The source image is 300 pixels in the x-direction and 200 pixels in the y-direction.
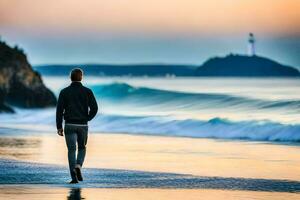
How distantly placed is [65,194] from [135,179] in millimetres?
2359

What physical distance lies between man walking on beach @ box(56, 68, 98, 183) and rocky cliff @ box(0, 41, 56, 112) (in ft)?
105

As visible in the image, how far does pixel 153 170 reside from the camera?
688 inches

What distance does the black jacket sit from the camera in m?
15.3

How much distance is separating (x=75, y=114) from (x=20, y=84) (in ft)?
116

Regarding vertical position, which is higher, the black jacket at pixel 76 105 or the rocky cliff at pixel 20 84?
the rocky cliff at pixel 20 84

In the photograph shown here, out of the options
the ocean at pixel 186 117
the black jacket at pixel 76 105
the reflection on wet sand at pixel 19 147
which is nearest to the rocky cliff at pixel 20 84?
the ocean at pixel 186 117

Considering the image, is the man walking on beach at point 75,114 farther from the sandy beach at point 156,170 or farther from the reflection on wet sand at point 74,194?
the reflection on wet sand at point 74,194

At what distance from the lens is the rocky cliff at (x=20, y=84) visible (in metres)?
48.5

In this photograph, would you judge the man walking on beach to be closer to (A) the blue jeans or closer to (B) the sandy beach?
(A) the blue jeans

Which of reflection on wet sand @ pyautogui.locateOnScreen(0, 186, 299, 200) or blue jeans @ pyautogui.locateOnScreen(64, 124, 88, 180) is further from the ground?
blue jeans @ pyautogui.locateOnScreen(64, 124, 88, 180)

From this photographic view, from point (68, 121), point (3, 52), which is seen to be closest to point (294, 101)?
point (3, 52)

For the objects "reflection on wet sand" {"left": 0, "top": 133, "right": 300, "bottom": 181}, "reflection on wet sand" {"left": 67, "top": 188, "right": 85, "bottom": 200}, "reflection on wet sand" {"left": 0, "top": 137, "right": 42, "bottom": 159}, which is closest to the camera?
"reflection on wet sand" {"left": 67, "top": 188, "right": 85, "bottom": 200}

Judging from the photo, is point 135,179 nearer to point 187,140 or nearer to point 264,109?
point 187,140

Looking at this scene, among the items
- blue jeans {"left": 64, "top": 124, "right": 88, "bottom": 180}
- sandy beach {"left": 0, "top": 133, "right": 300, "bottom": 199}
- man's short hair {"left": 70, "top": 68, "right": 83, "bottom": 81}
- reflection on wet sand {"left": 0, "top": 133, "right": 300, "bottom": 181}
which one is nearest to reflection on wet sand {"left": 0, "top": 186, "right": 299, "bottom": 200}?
sandy beach {"left": 0, "top": 133, "right": 300, "bottom": 199}
